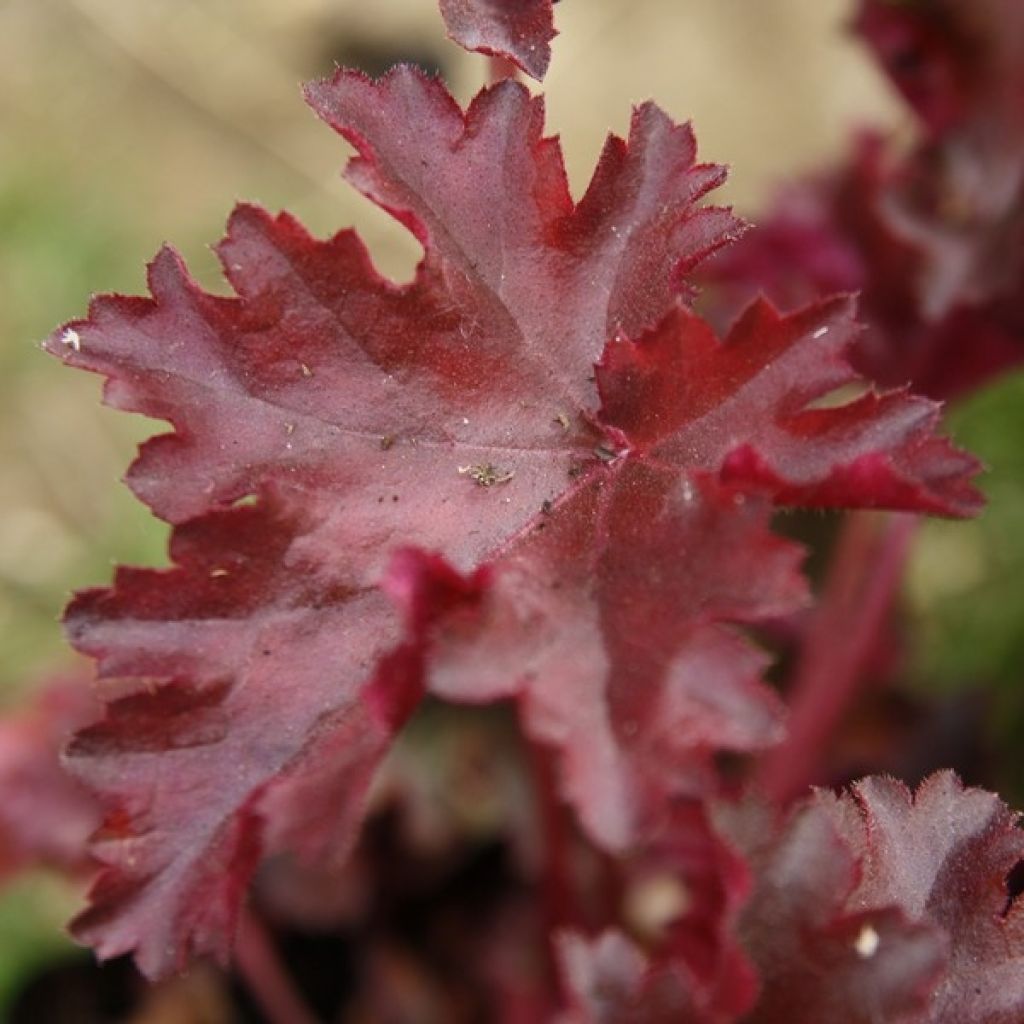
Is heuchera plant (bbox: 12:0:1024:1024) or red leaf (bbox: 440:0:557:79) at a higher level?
red leaf (bbox: 440:0:557:79)

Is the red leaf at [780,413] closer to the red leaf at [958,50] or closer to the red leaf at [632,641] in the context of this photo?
the red leaf at [632,641]

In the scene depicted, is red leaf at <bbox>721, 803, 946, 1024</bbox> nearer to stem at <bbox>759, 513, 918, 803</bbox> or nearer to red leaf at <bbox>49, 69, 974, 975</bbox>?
red leaf at <bbox>49, 69, 974, 975</bbox>

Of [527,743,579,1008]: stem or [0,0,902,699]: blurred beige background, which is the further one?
[0,0,902,699]: blurred beige background

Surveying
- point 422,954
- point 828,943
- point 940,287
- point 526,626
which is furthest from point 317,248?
point 422,954

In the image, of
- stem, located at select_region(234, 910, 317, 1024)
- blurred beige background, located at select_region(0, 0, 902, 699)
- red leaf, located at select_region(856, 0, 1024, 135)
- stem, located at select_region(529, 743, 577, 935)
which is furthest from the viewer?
blurred beige background, located at select_region(0, 0, 902, 699)

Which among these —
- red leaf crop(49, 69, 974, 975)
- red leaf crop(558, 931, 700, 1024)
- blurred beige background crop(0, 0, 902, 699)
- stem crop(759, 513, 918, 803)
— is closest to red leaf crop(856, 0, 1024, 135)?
stem crop(759, 513, 918, 803)

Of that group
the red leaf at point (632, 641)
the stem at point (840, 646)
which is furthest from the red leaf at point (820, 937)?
the stem at point (840, 646)

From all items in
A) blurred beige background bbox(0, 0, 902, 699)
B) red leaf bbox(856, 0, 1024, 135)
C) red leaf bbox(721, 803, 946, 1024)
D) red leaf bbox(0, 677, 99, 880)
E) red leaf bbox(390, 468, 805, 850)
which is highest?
blurred beige background bbox(0, 0, 902, 699)

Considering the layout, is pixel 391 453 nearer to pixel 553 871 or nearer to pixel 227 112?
pixel 553 871
